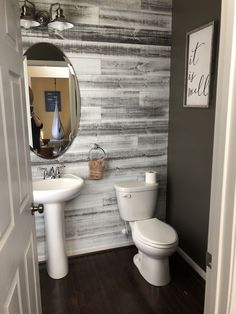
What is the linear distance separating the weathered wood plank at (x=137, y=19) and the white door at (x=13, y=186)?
1.34 metres

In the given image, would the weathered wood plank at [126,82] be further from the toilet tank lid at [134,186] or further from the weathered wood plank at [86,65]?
the toilet tank lid at [134,186]

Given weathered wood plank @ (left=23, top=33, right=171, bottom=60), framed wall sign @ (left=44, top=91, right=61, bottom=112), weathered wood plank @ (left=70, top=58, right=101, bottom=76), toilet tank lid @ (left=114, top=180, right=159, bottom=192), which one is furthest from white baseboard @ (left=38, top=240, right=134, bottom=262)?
weathered wood plank @ (left=23, top=33, right=171, bottom=60)

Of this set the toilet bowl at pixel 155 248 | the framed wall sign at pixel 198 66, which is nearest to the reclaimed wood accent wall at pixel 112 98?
the framed wall sign at pixel 198 66

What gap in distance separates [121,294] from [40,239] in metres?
0.90

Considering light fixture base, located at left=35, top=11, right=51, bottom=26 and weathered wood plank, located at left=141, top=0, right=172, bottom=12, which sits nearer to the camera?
light fixture base, located at left=35, top=11, right=51, bottom=26

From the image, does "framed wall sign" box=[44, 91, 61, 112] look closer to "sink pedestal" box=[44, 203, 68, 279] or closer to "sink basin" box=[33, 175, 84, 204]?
"sink basin" box=[33, 175, 84, 204]

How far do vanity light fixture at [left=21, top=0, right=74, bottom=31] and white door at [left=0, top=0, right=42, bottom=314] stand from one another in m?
0.96

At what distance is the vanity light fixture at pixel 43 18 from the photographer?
208 centimetres

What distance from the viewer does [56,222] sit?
2.28 meters

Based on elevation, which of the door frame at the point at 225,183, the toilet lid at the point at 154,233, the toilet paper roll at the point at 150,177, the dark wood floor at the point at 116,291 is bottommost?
the dark wood floor at the point at 116,291

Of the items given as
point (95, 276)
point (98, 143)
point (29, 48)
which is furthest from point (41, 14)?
point (95, 276)

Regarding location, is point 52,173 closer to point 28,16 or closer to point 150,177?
point 150,177

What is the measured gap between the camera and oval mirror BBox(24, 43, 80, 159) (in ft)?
7.59

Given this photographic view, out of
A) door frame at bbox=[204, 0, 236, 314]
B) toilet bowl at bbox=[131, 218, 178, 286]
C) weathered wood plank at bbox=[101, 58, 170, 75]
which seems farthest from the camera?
weathered wood plank at bbox=[101, 58, 170, 75]
